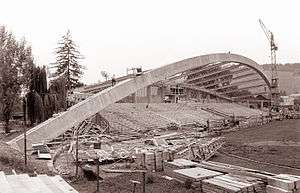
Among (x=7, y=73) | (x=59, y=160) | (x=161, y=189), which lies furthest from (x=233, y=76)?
(x=161, y=189)

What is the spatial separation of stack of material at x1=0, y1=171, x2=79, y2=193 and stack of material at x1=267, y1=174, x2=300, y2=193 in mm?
5960

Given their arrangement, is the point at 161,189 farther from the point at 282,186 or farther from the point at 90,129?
the point at 90,129

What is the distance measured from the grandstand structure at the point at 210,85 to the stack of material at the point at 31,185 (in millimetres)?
38615

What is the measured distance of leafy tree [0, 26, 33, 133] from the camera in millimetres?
32406

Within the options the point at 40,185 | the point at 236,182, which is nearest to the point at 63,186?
the point at 40,185

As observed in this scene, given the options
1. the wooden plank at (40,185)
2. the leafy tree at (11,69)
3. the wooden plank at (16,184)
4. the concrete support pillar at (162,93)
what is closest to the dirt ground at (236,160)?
the wooden plank at (40,185)

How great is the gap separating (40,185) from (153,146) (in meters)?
13.0

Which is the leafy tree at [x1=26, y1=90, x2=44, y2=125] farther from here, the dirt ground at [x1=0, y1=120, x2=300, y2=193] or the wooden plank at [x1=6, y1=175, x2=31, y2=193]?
the wooden plank at [x1=6, y1=175, x2=31, y2=193]

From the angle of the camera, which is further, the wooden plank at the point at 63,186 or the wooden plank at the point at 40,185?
the wooden plank at the point at 63,186

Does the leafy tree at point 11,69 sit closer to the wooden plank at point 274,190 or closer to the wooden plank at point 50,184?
the wooden plank at point 50,184

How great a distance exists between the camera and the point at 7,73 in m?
32.4

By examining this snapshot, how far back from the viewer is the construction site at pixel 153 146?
43.1 ft

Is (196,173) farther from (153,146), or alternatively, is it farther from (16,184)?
(153,146)

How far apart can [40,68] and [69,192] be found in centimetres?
2703
